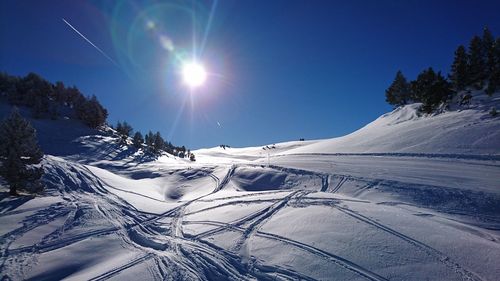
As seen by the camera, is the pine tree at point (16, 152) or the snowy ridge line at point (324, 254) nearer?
the snowy ridge line at point (324, 254)

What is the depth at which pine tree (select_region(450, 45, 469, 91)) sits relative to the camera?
119ft

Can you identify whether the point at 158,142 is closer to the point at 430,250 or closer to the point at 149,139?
the point at 149,139

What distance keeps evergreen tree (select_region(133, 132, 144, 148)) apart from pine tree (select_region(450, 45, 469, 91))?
5233 cm

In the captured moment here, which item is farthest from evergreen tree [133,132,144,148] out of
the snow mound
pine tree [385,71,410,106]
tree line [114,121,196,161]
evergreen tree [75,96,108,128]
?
pine tree [385,71,410,106]

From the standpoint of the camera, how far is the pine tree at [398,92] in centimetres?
5017

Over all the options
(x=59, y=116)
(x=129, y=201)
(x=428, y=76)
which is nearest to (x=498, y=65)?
(x=428, y=76)

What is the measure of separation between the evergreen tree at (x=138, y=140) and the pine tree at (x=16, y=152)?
93.5ft

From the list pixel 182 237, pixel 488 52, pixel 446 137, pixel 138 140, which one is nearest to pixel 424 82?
pixel 488 52

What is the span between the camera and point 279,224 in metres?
11.1

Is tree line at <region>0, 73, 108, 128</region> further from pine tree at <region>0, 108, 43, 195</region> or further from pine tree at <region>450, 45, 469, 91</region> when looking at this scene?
pine tree at <region>450, 45, 469, 91</region>

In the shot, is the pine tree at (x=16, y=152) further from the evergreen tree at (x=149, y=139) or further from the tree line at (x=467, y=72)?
the tree line at (x=467, y=72)

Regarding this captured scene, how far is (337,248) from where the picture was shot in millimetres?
8688

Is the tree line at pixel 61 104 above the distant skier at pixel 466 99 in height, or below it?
above

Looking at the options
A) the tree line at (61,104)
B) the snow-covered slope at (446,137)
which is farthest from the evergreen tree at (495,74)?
the tree line at (61,104)
